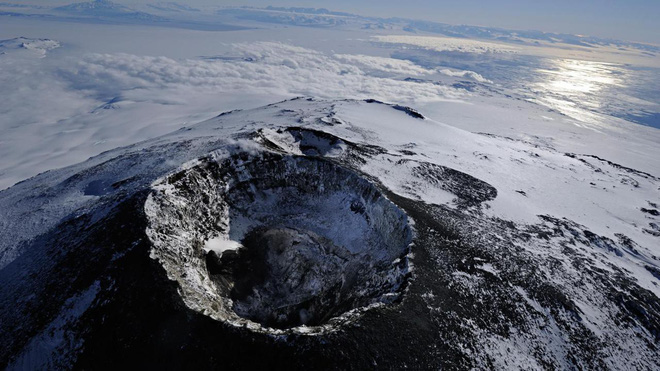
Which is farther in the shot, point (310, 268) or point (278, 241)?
point (278, 241)

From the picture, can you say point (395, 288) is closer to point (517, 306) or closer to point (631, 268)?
point (517, 306)

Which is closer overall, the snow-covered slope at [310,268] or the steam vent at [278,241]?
the snow-covered slope at [310,268]

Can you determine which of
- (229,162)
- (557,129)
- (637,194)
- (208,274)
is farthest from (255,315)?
(557,129)

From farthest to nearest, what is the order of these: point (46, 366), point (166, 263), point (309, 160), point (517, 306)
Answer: point (309, 160) < point (517, 306) < point (166, 263) < point (46, 366)

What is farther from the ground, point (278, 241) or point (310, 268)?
point (278, 241)

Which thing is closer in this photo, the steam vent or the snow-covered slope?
the snow-covered slope
